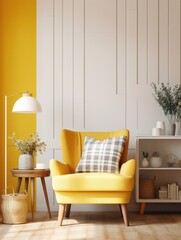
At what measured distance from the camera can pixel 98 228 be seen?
4.55 metres

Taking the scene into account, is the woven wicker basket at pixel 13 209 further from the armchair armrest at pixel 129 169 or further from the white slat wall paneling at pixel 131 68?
the white slat wall paneling at pixel 131 68

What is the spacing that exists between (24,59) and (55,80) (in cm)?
43

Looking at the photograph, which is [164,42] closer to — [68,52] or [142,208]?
[68,52]

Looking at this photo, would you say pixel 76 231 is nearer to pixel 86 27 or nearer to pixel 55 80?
pixel 55 80

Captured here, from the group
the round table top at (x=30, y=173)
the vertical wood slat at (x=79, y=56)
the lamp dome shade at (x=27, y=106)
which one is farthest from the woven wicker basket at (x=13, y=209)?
the vertical wood slat at (x=79, y=56)

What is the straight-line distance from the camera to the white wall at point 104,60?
233 inches

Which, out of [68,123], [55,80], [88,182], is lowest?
[88,182]

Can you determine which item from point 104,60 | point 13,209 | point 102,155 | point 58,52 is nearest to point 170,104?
point 104,60

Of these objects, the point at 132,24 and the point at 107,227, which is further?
the point at 132,24

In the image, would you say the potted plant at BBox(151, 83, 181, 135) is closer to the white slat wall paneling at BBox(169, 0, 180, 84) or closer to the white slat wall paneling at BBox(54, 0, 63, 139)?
the white slat wall paneling at BBox(169, 0, 180, 84)

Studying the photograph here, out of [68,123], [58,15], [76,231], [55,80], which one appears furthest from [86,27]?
[76,231]

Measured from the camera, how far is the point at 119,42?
5945 millimetres

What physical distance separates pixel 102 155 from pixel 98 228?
2.87 ft

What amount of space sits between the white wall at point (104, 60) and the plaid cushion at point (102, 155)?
24.2 inches
